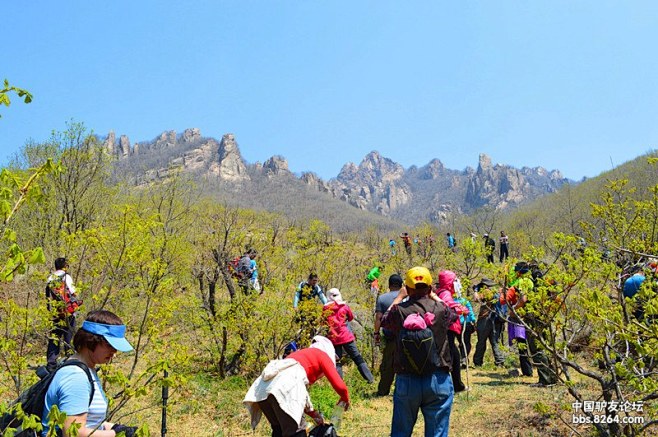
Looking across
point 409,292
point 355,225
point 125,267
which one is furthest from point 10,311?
point 355,225

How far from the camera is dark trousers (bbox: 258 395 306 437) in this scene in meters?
3.24

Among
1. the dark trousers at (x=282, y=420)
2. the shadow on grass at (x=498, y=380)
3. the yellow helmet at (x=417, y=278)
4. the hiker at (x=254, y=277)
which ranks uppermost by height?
the hiker at (x=254, y=277)

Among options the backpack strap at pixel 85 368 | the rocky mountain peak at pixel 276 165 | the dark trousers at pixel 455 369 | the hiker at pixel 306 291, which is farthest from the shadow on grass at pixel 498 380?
the rocky mountain peak at pixel 276 165

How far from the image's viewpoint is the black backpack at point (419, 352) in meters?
3.47

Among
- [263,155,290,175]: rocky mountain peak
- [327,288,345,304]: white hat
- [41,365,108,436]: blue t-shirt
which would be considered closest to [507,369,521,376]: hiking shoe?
[327,288,345,304]: white hat

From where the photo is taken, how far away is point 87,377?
234 cm

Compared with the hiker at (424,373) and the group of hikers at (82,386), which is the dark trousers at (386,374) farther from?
the group of hikers at (82,386)

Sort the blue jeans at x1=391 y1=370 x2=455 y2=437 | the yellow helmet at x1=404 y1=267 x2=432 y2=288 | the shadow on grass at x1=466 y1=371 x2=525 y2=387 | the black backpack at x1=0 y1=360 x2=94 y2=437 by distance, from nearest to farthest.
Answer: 1. the black backpack at x1=0 y1=360 x2=94 y2=437
2. the blue jeans at x1=391 y1=370 x2=455 y2=437
3. the yellow helmet at x1=404 y1=267 x2=432 y2=288
4. the shadow on grass at x1=466 y1=371 x2=525 y2=387

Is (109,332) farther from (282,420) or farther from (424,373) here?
(424,373)

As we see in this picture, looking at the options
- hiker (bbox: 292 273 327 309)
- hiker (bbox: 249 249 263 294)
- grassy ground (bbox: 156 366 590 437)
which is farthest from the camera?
hiker (bbox: 249 249 263 294)

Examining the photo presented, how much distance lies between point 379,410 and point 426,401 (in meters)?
2.92

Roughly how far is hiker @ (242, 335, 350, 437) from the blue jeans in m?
0.49

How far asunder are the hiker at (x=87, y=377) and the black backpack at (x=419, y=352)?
80.8 inches

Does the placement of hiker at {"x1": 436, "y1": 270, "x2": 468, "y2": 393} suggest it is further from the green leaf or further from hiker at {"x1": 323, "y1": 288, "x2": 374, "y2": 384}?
the green leaf
